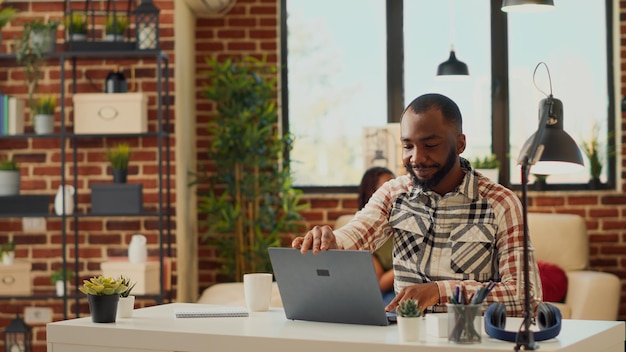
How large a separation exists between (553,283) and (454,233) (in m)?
3.18

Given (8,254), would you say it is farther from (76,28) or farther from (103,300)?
(103,300)

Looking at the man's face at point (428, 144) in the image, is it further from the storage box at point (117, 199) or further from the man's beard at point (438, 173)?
the storage box at point (117, 199)


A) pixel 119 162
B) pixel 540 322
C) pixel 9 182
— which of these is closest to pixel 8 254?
pixel 9 182

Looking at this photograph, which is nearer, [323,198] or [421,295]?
[421,295]

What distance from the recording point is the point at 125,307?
2.62m

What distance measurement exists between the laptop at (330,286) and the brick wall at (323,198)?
3.97 m

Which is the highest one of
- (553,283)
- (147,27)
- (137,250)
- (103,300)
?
(147,27)

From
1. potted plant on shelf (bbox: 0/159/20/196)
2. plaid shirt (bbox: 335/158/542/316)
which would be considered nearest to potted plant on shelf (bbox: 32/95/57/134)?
potted plant on shelf (bbox: 0/159/20/196)

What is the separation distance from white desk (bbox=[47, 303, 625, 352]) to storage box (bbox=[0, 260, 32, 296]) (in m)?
2.94

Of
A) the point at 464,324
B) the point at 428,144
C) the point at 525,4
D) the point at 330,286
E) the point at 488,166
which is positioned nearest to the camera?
the point at 464,324

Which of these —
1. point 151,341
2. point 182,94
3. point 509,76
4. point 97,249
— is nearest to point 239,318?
point 151,341

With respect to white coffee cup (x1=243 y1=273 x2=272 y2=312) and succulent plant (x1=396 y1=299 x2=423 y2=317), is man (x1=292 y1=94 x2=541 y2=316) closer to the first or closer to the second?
white coffee cup (x1=243 y1=273 x2=272 y2=312)

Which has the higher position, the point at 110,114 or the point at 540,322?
the point at 110,114

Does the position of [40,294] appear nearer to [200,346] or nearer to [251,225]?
[251,225]
